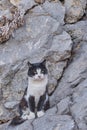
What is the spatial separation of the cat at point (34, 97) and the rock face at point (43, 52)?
1.28ft

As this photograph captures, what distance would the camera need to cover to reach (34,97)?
10125 millimetres

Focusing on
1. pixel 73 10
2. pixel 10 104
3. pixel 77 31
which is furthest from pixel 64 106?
pixel 73 10

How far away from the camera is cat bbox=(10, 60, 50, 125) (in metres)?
10.1

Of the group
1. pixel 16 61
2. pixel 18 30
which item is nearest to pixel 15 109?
pixel 16 61

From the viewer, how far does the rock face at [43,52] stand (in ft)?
37.0

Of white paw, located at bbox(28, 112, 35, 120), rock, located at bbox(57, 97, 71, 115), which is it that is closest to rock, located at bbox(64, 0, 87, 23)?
rock, located at bbox(57, 97, 71, 115)

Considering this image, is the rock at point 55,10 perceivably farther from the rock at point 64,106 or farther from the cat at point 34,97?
the rock at point 64,106

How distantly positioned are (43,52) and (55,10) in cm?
156

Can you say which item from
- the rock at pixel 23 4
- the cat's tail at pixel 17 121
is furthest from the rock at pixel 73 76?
the rock at pixel 23 4

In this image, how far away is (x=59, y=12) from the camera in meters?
12.4

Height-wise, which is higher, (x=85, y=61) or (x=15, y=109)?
(x=85, y=61)

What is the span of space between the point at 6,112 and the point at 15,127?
1.55 meters

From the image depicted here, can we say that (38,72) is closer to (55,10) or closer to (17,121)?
(17,121)

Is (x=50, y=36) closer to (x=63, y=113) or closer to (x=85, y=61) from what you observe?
(x=85, y=61)
